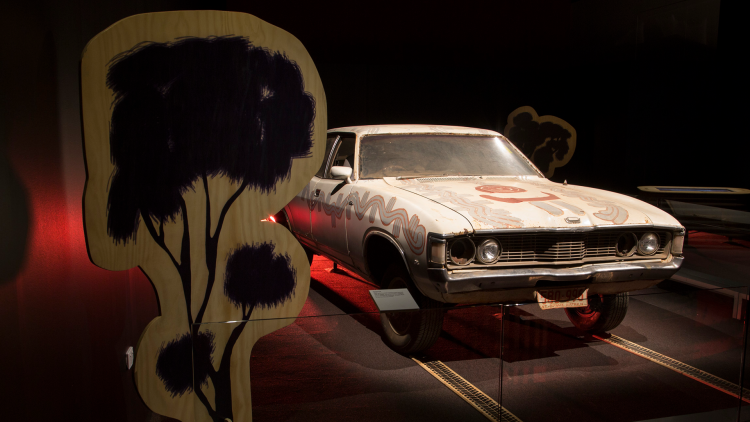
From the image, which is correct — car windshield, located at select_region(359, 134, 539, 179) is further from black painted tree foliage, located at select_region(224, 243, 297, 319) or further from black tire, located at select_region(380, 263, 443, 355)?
black painted tree foliage, located at select_region(224, 243, 297, 319)

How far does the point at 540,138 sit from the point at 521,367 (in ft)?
20.1

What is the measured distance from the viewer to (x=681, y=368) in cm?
244

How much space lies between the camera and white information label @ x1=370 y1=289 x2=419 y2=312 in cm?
215

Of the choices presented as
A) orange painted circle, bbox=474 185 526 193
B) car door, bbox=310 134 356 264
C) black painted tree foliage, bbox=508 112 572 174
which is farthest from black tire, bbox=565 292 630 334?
black painted tree foliage, bbox=508 112 572 174

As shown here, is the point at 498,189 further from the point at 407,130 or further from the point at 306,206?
the point at 306,206

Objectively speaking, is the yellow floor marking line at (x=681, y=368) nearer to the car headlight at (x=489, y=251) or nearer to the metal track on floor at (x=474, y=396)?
the metal track on floor at (x=474, y=396)

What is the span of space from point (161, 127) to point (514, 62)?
6.00 meters

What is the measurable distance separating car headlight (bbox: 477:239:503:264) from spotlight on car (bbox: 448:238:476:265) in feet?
0.14

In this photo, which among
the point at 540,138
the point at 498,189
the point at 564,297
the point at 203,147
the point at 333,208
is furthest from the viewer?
the point at 540,138

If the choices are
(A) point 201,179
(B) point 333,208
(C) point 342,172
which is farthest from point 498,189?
(A) point 201,179

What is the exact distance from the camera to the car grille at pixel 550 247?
2.92 m

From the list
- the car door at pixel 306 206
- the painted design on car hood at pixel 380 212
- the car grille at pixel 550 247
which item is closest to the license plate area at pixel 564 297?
the car grille at pixel 550 247

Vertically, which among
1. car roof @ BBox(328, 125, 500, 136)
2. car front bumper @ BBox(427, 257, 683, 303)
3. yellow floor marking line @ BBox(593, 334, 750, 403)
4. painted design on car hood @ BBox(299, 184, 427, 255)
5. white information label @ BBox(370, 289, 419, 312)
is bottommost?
yellow floor marking line @ BBox(593, 334, 750, 403)

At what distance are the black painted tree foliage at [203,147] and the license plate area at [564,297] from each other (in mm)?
1517
